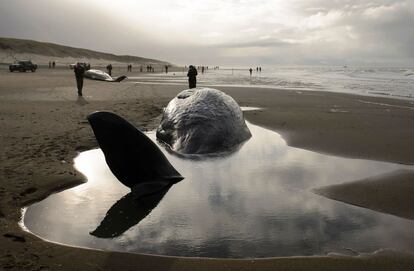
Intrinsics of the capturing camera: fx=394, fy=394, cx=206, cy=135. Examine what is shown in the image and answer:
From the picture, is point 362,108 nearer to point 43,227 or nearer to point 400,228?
point 400,228

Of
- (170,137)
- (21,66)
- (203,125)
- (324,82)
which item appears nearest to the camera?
(203,125)

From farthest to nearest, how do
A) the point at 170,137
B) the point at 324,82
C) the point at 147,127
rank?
the point at 324,82 → the point at 147,127 → the point at 170,137

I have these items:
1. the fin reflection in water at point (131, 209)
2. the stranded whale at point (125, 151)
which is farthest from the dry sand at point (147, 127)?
the stranded whale at point (125, 151)

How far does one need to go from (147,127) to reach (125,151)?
5.87 metres

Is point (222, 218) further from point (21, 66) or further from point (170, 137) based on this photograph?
point (21, 66)

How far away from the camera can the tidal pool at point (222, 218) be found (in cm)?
439

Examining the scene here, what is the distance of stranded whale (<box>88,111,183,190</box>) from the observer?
6074 mm

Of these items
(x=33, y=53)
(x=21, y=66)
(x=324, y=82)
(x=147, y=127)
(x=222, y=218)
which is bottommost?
(x=222, y=218)

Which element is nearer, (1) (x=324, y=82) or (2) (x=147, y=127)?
(2) (x=147, y=127)

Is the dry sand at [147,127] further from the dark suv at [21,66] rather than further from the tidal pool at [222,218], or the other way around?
the dark suv at [21,66]

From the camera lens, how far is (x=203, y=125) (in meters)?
9.03

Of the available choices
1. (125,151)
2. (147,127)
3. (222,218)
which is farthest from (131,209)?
(147,127)

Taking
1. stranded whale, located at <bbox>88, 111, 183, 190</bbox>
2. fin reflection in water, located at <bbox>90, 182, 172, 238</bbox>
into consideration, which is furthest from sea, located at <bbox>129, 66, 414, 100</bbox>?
fin reflection in water, located at <bbox>90, 182, 172, 238</bbox>

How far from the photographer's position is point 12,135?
9453mm
